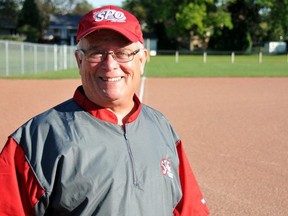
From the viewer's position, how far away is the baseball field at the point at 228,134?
5.47m

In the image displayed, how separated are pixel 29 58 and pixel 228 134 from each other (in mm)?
21621

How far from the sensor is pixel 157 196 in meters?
2.26

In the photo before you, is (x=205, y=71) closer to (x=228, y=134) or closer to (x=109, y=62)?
(x=228, y=134)

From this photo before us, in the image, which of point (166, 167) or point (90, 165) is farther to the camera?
point (166, 167)

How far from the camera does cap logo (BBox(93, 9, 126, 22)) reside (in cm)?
216

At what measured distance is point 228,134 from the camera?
9141 mm

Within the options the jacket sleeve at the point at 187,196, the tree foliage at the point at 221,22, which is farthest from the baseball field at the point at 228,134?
Answer: the tree foliage at the point at 221,22

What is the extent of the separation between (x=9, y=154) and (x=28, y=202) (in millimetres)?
229

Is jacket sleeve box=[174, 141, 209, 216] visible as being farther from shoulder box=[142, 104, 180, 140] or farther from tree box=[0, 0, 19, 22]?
tree box=[0, 0, 19, 22]

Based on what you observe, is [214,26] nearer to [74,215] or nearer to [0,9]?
[0,9]

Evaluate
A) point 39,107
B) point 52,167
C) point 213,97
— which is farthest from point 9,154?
point 213,97

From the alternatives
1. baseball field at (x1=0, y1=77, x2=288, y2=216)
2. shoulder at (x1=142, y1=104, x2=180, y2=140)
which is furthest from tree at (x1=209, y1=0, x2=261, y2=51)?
shoulder at (x1=142, y1=104, x2=180, y2=140)

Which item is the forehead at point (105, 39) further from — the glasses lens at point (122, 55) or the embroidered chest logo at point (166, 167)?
the embroidered chest logo at point (166, 167)

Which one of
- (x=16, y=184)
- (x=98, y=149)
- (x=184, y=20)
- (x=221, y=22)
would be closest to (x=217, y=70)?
(x=98, y=149)
